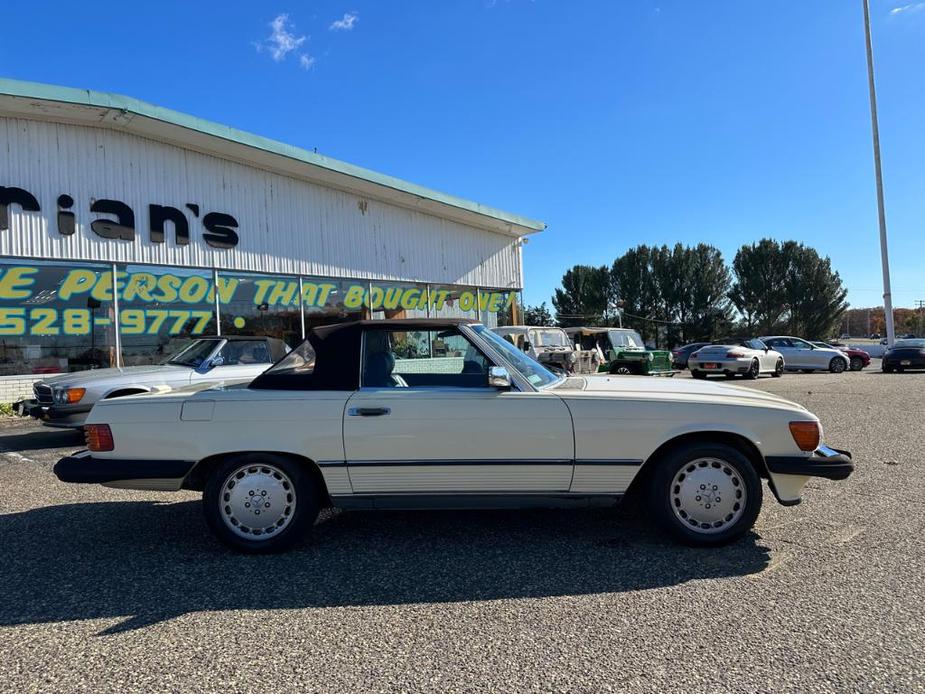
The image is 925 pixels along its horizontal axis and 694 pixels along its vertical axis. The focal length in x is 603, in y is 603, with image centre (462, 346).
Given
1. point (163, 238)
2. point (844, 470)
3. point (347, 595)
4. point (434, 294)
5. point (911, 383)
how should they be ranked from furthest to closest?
point (434, 294)
point (911, 383)
point (163, 238)
point (844, 470)
point (347, 595)

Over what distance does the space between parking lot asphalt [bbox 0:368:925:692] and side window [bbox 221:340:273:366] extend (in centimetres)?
395

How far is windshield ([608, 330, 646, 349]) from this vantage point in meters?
19.6

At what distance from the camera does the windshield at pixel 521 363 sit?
4023mm

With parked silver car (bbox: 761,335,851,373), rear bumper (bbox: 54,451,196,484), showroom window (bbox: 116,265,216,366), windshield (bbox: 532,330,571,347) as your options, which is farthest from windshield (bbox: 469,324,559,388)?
parked silver car (bbox: 761,335,851,373)

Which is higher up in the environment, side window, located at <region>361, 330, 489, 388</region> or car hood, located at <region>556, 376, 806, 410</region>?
side window, located at <region>361, 330, 489, 388</region>

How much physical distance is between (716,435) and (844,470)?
802 millimetres

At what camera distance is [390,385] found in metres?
3.99

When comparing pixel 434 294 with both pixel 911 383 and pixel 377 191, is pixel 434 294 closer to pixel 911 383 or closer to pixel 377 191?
pixel 377 191

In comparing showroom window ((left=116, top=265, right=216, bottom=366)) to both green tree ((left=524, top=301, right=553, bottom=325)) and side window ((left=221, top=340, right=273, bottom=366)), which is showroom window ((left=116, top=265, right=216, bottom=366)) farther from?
green tree ((left=524, top=301, right=553, bottom=325))

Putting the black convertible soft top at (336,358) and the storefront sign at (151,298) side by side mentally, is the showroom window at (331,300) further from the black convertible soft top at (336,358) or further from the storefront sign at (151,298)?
the black convertible soft top at (336,358)

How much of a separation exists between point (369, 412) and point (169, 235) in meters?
12.2

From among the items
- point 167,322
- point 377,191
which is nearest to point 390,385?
point 167,322

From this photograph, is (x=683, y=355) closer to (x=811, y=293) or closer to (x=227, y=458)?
(x=811, y=293)

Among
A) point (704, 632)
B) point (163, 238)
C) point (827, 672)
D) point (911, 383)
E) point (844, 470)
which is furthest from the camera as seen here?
point (911, 383)
